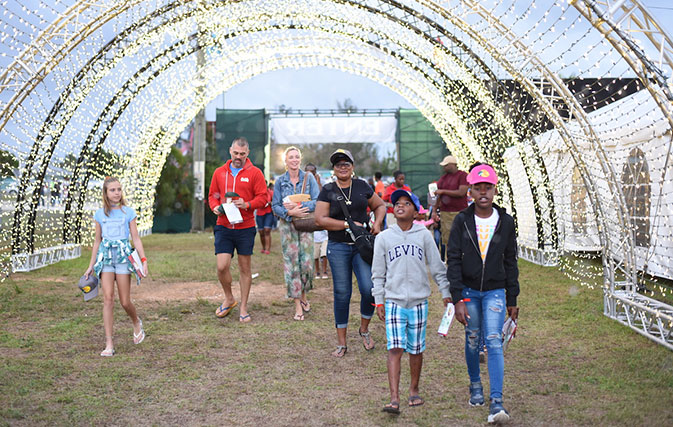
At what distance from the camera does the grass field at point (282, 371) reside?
4.16m

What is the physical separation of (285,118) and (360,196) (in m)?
22.3

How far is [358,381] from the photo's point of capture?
493cm

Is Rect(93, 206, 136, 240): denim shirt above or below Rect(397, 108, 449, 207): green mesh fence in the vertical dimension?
below

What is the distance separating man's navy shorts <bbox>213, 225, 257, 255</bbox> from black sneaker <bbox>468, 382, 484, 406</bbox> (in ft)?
10.8

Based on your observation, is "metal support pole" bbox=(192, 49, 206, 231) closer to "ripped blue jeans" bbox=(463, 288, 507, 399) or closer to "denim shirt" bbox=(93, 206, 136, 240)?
"denim shirt" bbox=(93, 206, 136, 240)

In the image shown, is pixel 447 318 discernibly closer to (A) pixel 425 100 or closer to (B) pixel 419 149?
(A) pixel 425 100

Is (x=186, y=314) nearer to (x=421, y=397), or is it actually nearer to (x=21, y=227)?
(x=421, y=397)

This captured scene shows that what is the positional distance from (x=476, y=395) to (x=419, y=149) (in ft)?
81.2

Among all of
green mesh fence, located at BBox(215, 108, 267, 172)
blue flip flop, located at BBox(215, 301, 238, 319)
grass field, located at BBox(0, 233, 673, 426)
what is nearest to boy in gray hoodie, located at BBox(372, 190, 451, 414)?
grass field, located at BBox(0, 233, 673, 426)

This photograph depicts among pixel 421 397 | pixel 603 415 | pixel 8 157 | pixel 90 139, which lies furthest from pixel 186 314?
pixel 90 139

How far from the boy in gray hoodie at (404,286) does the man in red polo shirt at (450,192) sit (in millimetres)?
4957

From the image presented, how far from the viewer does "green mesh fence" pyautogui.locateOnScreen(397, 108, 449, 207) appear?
28.5 meters

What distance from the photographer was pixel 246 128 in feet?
93.5

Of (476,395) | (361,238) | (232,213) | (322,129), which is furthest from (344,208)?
(322,129)
